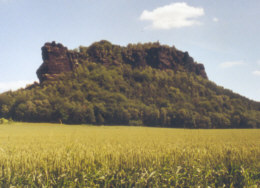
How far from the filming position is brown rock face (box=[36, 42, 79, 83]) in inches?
5037

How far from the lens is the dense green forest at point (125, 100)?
3280 inches

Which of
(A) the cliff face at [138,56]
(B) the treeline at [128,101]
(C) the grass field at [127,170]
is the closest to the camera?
(C) the grass field at [127,170]

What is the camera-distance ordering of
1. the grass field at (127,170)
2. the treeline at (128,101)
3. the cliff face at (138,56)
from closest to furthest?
1. the grass field at (127,170)
2. the treeline at (128,101)
3. the cliff face at (138,56)

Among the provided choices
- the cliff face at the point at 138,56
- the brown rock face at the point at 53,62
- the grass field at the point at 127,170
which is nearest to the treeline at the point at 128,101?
the brown rock face at the point at 53,62

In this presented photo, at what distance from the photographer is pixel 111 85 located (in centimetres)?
13050

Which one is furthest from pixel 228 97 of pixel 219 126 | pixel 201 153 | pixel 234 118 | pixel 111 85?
pixel 201 153

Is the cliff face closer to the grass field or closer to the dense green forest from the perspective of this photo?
the dense green forest

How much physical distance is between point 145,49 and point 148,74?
1711 inches

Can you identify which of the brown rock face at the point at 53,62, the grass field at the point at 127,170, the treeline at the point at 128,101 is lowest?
the grass field at the point at 127,170

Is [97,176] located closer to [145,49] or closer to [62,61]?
[62,61]

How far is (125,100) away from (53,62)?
171 feet

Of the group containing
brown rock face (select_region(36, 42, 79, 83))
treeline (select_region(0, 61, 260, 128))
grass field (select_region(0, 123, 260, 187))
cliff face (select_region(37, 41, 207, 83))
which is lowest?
grass field (select_region(0, 123, 260, 187))

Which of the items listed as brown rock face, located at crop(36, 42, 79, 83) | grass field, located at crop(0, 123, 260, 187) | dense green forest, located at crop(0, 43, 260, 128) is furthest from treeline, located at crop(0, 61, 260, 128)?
grass field, located at crop(0, 123, 260, 187)

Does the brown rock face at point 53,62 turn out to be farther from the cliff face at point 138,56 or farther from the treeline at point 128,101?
the cliff face at point 138,56
